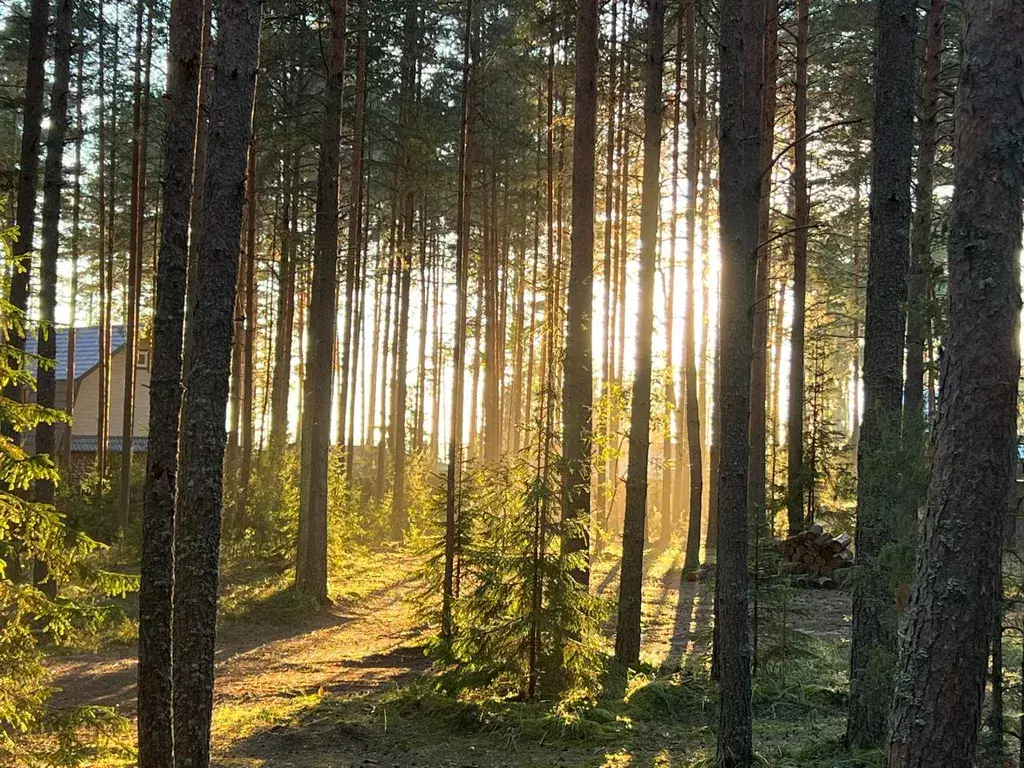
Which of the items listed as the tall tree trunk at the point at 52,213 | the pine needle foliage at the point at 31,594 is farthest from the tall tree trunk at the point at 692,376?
the pine needle foliage at the point at 31,594

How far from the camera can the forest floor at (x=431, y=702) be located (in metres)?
7.57

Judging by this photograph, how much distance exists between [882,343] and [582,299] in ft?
14.9

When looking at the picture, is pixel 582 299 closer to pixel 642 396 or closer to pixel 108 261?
pixel 642 396

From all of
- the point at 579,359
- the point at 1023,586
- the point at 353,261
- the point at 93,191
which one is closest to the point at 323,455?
the point at 579,359

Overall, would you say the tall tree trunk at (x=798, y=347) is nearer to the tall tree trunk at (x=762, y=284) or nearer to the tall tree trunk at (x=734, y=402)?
the tall tree trunk at (x=762, y=284)

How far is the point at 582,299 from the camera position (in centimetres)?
1073

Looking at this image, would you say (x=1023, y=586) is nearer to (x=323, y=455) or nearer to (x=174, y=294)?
(x=174, y=294)

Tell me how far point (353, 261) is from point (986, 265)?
18304mm

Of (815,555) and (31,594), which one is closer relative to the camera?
(31,594)

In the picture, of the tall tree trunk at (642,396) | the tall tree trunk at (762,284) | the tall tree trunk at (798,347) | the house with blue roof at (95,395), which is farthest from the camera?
the house with blue roof at (95,395)

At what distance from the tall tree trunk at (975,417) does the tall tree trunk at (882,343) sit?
7.71ft

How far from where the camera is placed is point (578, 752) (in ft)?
25.0

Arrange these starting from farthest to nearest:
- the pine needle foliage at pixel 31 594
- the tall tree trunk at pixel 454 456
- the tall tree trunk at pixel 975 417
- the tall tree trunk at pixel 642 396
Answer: the tall tree trunk at pixel 454 456 < the tall tree trunk at pixel 642 396 < the pine needle foliage at pixel 31 594 < the tall tree trunk at pixel 975 417

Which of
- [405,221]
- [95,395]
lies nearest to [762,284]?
[405,221]
